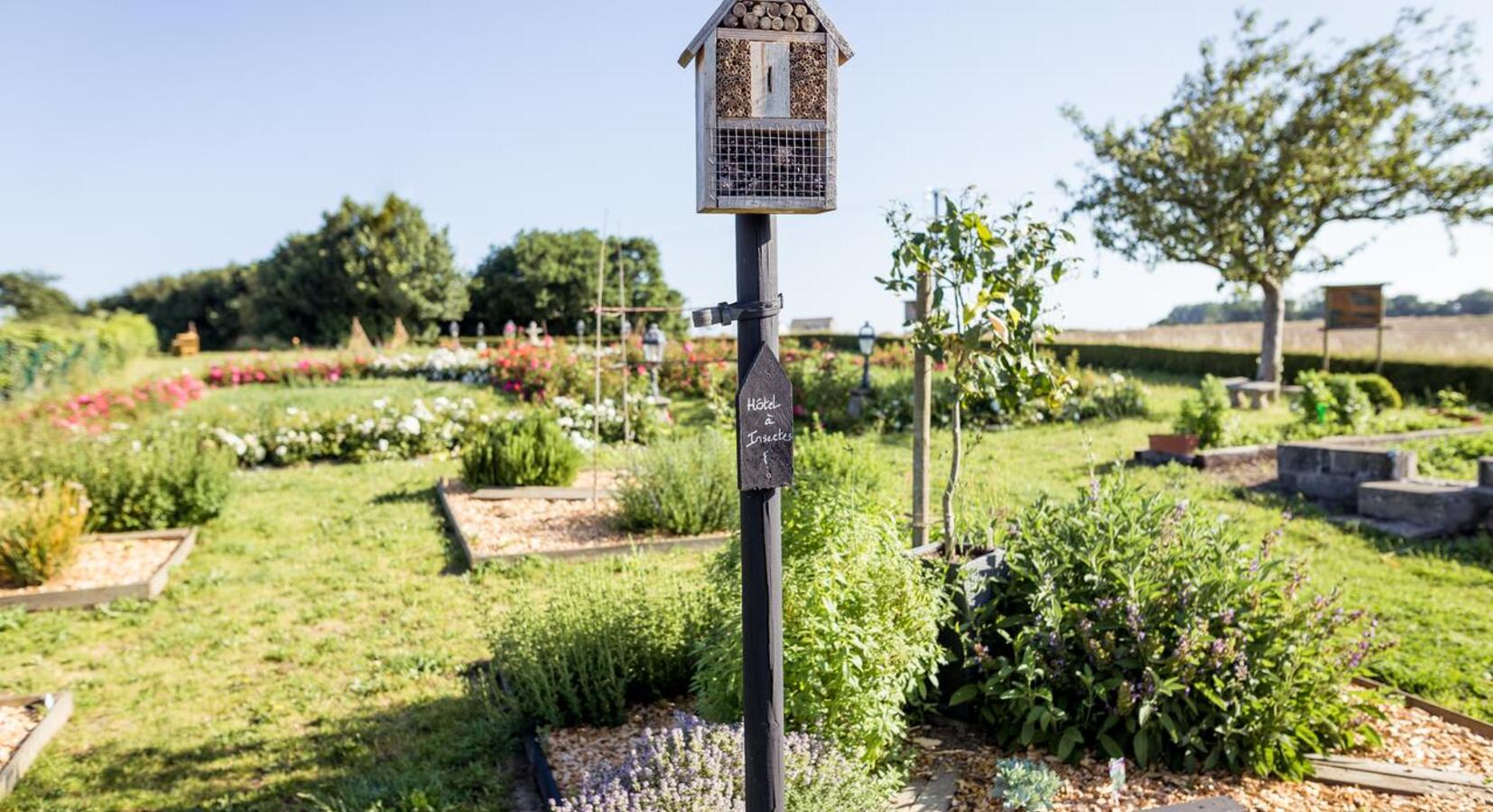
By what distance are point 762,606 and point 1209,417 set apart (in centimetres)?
932

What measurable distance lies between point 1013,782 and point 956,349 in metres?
1.72

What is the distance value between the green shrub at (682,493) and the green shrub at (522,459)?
1587 millimetres

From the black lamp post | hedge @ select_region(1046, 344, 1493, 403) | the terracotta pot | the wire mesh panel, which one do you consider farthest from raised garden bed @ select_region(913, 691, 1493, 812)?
hedge @ select_region(1046, 344, 1493, 403)

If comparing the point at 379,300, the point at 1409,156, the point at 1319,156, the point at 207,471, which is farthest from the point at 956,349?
the point at 379,300

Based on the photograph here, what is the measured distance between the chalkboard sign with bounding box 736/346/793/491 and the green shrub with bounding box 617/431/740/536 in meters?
4.49

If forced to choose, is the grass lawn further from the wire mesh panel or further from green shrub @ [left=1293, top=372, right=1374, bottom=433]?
green shrub @ [left=1293, top=372, right=1374, bottom=433]

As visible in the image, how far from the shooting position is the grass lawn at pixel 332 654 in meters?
3.68

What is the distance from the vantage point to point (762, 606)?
7.63 feet

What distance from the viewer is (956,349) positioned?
384cm

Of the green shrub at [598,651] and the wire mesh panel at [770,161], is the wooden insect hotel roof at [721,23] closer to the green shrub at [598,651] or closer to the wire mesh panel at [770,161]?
the wire mesh panel at [770,161]

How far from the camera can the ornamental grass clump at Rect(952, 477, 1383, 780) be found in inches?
124

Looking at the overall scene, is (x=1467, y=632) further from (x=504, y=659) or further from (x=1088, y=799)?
(x=504, y=659)

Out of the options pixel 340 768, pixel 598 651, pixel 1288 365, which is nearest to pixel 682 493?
pixel 598 651

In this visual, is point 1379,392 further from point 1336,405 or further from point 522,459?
point 522,459
